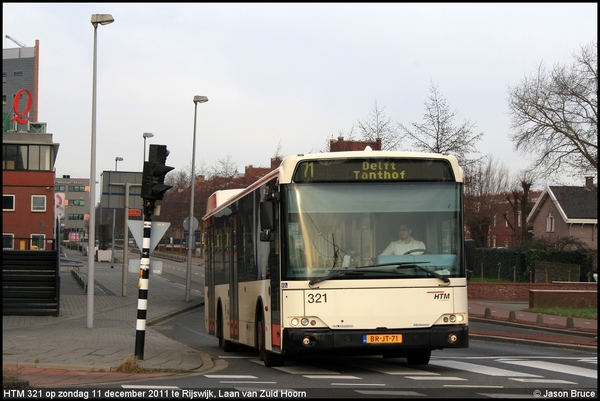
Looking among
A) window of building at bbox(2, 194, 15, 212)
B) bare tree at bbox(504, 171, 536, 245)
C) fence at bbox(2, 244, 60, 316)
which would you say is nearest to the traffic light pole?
fence at bbox(2, 244, 60, 316)

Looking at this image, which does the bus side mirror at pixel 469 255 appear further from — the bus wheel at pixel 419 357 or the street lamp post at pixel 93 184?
the street lamp post at pixel 93 184

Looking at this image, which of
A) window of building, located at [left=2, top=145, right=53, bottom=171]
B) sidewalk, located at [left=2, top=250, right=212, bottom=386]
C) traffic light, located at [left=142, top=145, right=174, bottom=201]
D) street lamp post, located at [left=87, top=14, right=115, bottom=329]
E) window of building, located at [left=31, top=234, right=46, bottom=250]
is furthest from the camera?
window of building, located at [left=2, top=145, right=53, bottom=171]

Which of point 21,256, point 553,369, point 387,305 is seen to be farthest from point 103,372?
point 21,256

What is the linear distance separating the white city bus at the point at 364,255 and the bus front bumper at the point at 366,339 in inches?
0.5

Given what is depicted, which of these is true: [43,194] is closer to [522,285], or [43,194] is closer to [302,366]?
[522,285]

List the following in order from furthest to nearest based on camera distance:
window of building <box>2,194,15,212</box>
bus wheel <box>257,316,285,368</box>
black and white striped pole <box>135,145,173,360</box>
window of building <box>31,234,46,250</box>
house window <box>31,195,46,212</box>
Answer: house window <box>31,195,46,212</box>, window of building <box>2,194,15,212</box>, window of building <box>31,234,46,250</box>, black and white striped pole <box>135,145,173,360</box>, bus wheel <box>257,316,285,368</box>

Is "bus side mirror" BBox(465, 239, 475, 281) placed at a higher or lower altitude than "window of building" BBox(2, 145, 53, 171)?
lower

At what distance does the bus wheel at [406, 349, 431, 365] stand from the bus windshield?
6.92 ft

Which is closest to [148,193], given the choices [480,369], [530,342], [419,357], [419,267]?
[419,267]

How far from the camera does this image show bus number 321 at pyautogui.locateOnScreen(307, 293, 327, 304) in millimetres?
11633

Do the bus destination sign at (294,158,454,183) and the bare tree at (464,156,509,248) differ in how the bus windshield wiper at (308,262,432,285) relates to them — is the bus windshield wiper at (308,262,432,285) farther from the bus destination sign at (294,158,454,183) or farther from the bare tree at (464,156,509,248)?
the bare tree at (464,156,509,248)

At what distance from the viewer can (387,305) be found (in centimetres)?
1174

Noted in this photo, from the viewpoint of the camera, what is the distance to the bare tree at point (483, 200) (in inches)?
2338

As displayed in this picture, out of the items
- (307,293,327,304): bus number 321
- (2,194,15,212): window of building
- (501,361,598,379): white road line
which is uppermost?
(2,194,15,212): window of building
